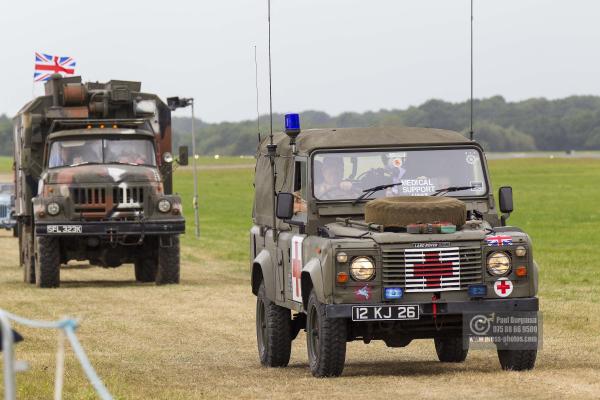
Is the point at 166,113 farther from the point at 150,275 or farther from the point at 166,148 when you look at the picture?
the point at 150,275

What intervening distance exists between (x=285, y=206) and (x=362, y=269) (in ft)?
4.19

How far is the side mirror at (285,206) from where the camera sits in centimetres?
1355

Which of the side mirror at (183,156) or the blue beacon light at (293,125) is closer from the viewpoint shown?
the blue beacon light at (293,125)

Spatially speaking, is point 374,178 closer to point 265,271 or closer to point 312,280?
point 312,280

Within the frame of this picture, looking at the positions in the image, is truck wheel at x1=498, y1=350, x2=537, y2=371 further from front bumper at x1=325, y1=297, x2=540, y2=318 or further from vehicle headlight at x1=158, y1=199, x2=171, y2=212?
vehicle headlight at x1=158, y1=199, x2=171, y2=212

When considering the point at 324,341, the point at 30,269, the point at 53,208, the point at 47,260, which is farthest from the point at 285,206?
the point at 30,269

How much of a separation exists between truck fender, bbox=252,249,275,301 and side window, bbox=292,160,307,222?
81 cm

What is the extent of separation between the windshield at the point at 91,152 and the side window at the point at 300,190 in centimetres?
1221

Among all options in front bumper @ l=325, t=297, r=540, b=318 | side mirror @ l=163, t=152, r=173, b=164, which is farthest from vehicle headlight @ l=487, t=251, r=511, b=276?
side mirror @ l=163, t=152, r=173, b=164

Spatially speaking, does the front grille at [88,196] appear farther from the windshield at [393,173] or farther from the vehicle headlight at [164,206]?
the windshield at [393,173]

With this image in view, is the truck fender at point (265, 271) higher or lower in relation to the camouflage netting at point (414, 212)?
lower

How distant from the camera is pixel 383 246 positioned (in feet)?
41.3

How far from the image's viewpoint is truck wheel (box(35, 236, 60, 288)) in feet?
84.8

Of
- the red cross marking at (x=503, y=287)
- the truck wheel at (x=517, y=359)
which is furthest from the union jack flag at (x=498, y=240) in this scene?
the truck wheel at (x=517, y=359)
